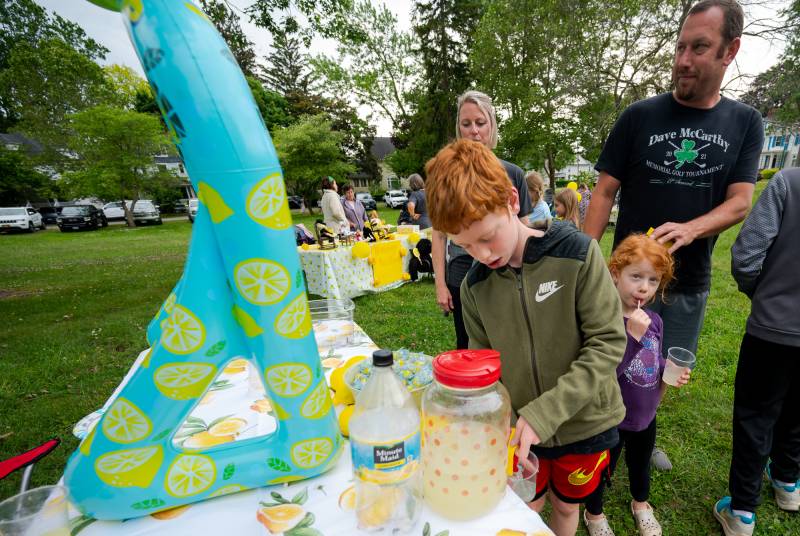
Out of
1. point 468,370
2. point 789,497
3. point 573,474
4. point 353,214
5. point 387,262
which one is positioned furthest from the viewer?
point 353,214

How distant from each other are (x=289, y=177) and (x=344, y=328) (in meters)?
24.1

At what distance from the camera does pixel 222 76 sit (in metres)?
0.79

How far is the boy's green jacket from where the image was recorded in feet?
3.24

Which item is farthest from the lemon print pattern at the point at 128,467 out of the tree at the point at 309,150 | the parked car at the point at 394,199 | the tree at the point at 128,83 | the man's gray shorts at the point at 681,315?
the tree at the point at 128,83

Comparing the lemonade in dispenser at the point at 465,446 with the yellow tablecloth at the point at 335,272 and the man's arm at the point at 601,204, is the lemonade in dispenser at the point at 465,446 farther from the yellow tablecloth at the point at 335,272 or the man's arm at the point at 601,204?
the yellow tablecloth at the point at 335,272

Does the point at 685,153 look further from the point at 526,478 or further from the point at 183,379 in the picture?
the point at 183,379

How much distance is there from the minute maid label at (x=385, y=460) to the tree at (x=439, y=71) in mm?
23532

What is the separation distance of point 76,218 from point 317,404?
2622cm

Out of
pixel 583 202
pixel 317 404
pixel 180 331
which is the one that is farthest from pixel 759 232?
pixel 583 202

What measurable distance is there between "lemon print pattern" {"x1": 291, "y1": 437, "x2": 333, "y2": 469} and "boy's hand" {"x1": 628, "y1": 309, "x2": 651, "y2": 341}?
56.8 inches

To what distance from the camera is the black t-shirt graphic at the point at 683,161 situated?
1.82 m

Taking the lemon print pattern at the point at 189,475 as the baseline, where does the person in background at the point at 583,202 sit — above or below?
below

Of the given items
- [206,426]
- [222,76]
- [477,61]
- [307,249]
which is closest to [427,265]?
[307,249]

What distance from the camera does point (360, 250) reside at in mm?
6098
